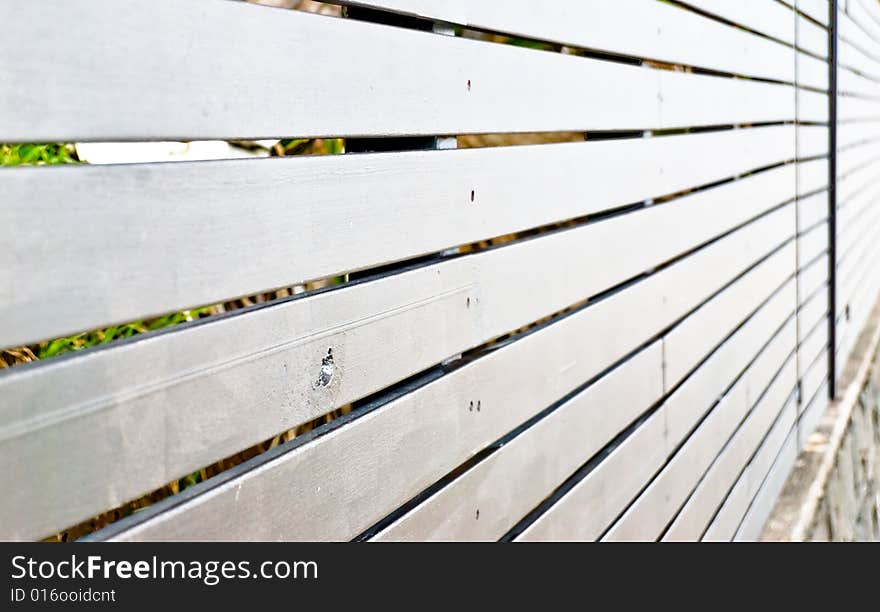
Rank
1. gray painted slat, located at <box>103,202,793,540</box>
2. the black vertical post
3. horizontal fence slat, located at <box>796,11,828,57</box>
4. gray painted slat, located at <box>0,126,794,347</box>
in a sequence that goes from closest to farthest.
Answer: gray painted slat, located at <box>0,126,794,347</box>
gray painted slat, located at <box>103,202,793,540</box>
horizontal fence slat, located at <box>796,11,828,57</box>
the black vertical post

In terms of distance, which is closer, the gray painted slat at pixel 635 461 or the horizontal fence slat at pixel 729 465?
the gray painted slat at pixel 635 461

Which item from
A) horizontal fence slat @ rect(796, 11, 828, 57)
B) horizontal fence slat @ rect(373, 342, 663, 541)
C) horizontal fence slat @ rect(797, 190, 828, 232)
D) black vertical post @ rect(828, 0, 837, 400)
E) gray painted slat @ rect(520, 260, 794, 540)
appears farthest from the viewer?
black vertical post @ rect(828, 0, 837, 400)

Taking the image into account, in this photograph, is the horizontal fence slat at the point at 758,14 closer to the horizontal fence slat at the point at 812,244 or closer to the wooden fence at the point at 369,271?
the wooden fence at the point at 369,271

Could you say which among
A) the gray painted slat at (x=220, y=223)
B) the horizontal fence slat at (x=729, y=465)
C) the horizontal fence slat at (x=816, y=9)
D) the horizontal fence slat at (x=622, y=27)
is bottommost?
the horizontal fence slat at (x=729, y=465)

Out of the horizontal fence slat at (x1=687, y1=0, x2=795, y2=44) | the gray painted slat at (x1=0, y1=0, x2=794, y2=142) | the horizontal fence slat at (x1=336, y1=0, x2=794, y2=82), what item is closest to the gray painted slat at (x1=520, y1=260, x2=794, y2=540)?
the gray painted slat at (x1=0, y1=0, x2=794, y2=142)

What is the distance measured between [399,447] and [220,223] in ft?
1.81

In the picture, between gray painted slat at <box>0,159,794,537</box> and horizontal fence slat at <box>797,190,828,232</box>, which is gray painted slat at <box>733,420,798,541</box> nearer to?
horizontal fence slat at <box>797,190,828,232</box>

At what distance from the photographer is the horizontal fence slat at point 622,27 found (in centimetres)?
183

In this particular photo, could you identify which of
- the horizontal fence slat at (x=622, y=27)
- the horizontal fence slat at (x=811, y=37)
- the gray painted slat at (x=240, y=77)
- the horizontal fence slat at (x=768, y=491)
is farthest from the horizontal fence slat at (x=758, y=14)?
the horizontal fence slat at (x=768, y=491)

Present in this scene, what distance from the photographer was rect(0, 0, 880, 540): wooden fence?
3.37ft

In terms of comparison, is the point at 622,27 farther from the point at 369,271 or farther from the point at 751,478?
the point at 751,478

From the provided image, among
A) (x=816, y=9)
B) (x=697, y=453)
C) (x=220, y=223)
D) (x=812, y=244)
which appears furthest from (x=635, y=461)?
(x=816, y=9)

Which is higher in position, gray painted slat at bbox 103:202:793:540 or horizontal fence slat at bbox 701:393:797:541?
gray painted slat at bbox 103:202:793:540
